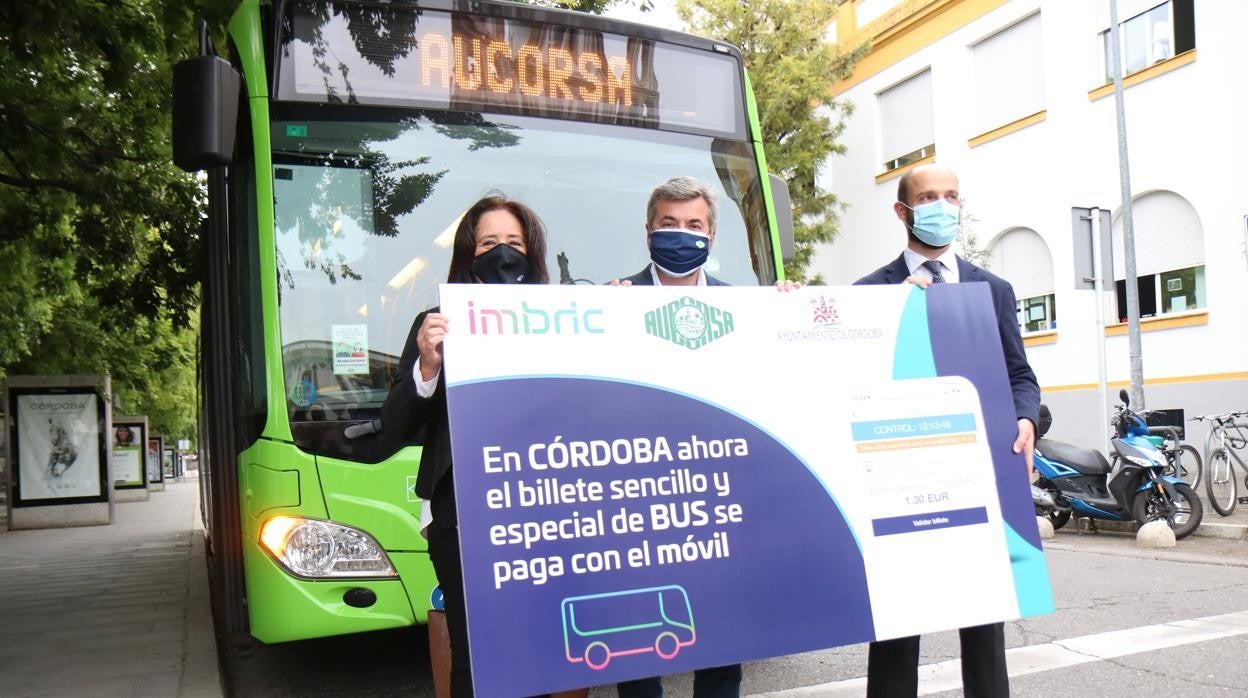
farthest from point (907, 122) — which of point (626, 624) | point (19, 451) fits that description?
point (626, 624)

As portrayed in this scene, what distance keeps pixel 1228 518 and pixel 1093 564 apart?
8.38ft

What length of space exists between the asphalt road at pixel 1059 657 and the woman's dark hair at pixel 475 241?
2.53 m

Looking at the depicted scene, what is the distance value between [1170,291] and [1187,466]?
4753mm

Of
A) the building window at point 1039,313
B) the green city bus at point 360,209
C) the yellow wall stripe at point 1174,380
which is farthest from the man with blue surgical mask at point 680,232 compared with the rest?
the building window at point 1039,313

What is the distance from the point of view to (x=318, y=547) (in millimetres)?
4078

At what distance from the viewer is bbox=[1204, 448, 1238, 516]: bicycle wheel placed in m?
Answer: 9.65

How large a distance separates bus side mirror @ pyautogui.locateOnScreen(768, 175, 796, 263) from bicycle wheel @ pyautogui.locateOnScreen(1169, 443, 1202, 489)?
228 inches

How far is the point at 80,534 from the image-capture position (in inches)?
620

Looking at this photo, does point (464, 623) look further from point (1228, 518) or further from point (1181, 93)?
point (1181, 93)

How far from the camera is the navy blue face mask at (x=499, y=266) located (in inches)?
116

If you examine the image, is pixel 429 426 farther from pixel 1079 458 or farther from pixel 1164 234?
pixel 1164 234

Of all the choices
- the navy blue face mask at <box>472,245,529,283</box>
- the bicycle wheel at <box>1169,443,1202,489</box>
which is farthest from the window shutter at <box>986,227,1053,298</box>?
the navy blue face mask at <box>472,245,529,283</box>

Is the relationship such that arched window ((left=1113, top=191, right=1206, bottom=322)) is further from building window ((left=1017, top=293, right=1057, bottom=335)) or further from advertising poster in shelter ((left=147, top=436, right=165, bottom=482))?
advertising poster in shelter ((left=147, top=436, right=165, bottom=482))

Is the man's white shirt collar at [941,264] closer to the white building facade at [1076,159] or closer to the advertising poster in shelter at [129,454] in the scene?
the white building facade at [1076,159]
